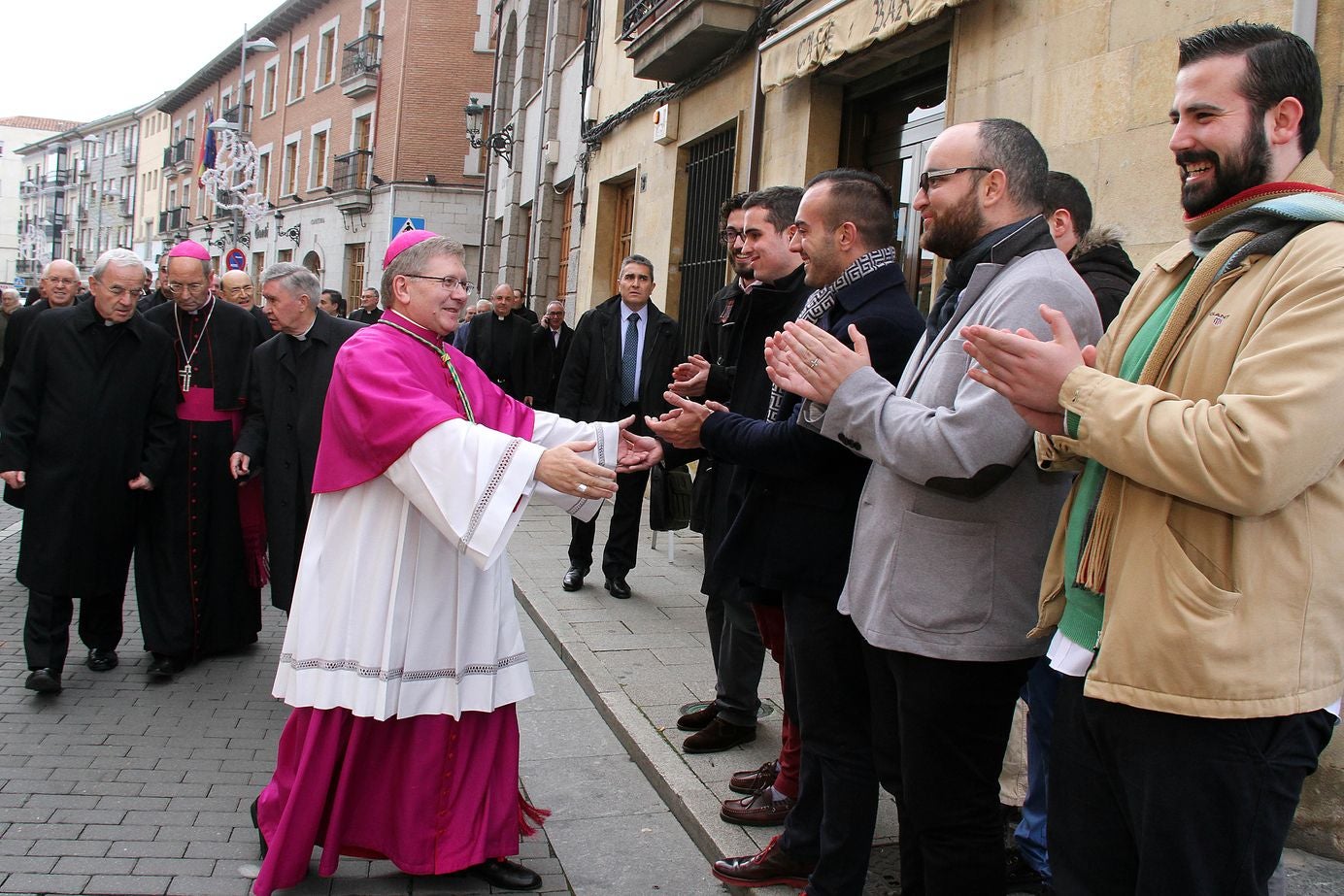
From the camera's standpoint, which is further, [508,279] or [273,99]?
[273,99]

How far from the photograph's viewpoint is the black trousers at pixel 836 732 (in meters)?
3.02

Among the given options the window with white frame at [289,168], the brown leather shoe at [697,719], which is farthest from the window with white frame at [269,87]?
the brown leather shoe at [697,719]

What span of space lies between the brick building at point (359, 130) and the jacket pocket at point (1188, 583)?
26.1 m

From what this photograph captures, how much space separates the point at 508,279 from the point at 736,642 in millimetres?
16248

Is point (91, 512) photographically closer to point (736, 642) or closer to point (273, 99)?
point (736, 642)

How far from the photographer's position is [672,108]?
11.9 meters

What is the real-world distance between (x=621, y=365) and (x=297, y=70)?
34.5 m

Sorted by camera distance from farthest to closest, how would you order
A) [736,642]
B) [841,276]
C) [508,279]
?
[508,279] < [736,642] < [841,276]

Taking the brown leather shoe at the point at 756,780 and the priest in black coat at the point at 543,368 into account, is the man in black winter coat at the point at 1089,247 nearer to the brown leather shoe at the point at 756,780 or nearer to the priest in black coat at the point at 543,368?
the brown leather shoe at the point at 756,780

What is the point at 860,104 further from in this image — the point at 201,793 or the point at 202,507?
the point at 201,793

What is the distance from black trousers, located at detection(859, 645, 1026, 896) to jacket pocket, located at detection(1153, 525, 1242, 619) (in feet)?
2.47

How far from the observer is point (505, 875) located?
3514 millimetres

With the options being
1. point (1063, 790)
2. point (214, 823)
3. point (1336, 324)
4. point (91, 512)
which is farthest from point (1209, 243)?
point (91, 512)

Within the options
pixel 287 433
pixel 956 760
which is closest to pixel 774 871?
pixel 956 760
